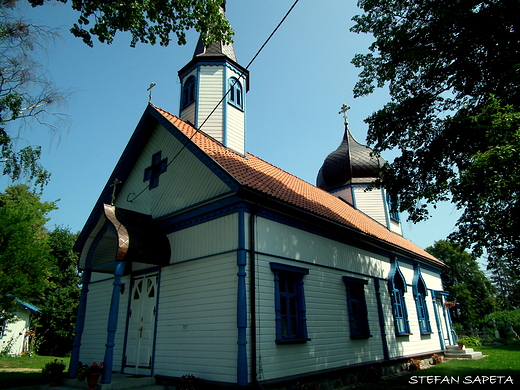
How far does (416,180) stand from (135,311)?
9636 millimetres

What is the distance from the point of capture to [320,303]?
1015cm

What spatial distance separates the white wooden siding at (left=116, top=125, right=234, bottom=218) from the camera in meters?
9.75

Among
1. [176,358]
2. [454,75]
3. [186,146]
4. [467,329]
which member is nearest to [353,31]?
[454,75]

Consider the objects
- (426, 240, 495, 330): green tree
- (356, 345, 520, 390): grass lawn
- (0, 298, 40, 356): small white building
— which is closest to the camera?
(356, 345, 520, 390): grass lawn

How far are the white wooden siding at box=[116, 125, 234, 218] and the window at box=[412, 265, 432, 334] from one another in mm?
11667

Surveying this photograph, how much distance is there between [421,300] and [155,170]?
534 inches

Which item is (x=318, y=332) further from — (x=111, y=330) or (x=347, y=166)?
(x=347, y=166)

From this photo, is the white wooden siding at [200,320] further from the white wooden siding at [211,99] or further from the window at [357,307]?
the white wooden siding at [211,99]

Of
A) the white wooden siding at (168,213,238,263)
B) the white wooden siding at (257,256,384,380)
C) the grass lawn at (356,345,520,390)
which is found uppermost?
the white wooden siding at (168,213,238,263)

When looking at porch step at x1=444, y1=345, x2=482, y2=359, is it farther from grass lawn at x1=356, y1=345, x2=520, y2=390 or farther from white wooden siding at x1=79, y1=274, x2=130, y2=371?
white wooden siding at x1=79, y1=274, x2=130, y2=371

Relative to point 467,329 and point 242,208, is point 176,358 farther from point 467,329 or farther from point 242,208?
point 467,329

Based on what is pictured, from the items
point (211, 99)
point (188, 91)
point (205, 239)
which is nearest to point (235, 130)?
point (211, 99)

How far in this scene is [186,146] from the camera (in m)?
10.2

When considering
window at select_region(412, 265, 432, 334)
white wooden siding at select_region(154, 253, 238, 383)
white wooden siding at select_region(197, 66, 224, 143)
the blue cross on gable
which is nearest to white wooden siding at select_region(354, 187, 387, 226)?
window at select_region(412, 265, 432, 334)
